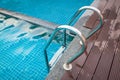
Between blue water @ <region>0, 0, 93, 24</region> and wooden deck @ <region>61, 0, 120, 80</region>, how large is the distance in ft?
7.85

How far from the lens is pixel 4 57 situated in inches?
164

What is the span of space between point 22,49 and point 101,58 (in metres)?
2.55

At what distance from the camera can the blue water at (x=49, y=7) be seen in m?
5.73

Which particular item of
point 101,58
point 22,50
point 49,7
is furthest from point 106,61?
point 49,7

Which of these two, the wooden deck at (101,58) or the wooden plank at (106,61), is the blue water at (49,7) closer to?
the wooden deck at (101,58)

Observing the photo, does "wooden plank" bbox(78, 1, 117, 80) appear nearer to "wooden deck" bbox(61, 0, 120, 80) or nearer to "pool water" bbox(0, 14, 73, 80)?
"wooden deck" bbox(61, 0, 120, 80)

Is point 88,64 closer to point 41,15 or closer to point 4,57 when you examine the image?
point 4,57

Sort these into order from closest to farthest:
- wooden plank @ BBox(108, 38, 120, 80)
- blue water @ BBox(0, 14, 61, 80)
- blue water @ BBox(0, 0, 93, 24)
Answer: wooden plank @ BBox(108, 38, 120, 80), blue water @ BBox(0, 14, 61, 80), blue water @ BBox(0, 0, 93, 24)

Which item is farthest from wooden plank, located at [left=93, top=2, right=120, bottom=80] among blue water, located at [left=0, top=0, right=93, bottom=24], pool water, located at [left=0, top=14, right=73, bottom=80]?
blue water, located at [left=0, top=0, right=93, bottom=24]

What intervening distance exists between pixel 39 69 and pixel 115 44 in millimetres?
1955

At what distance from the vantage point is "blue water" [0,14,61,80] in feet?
12.2

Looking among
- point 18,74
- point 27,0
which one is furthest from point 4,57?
point 27,0

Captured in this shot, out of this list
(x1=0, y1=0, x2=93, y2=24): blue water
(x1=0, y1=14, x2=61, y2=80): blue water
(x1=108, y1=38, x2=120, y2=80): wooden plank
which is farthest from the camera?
A: (x1=0, y1=0, x2=93, y2=24): blue water

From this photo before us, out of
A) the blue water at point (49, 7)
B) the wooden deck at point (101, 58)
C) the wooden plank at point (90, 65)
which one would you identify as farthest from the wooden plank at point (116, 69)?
the blue water at point (49, 7)
